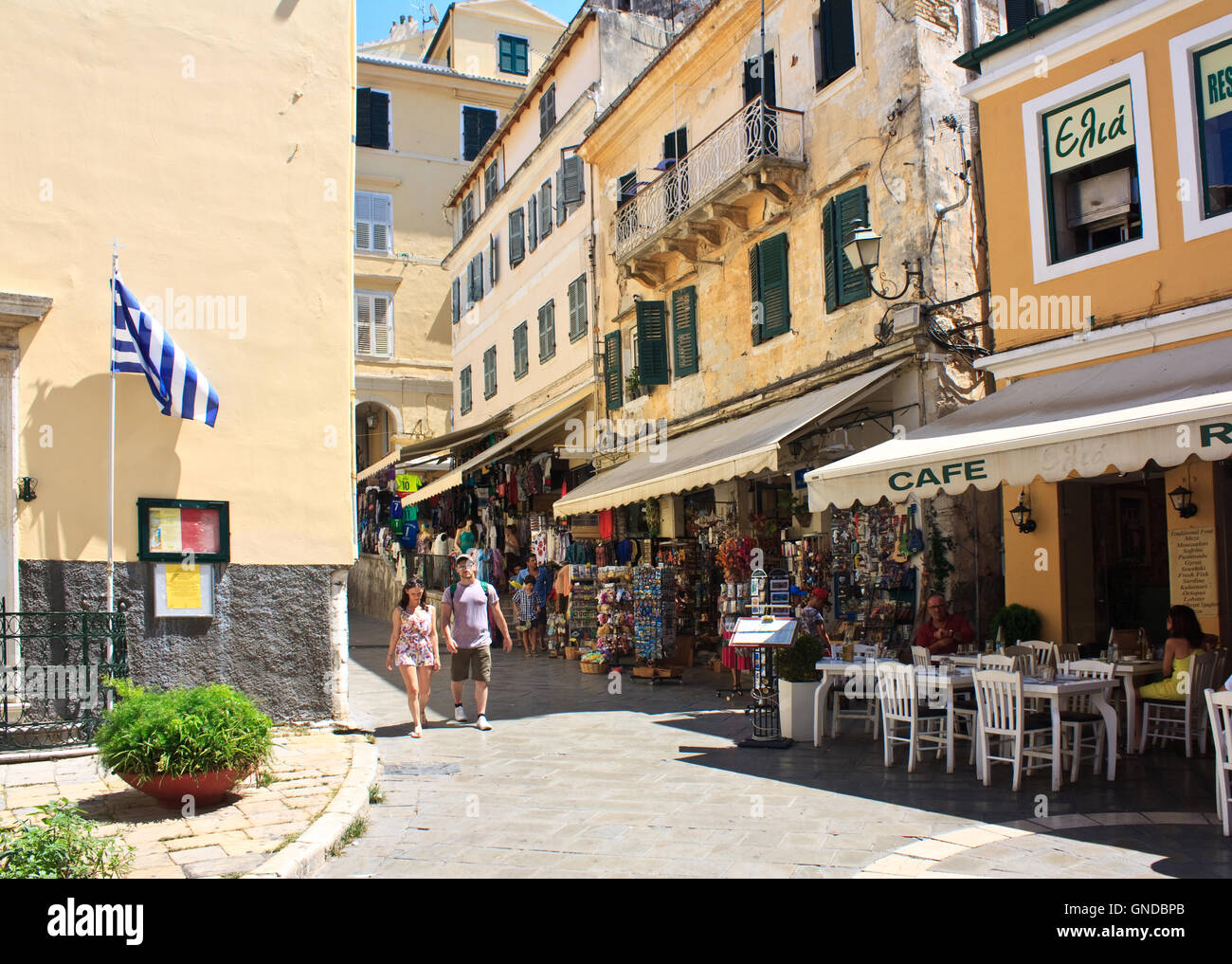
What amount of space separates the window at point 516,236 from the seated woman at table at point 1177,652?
58.3ft

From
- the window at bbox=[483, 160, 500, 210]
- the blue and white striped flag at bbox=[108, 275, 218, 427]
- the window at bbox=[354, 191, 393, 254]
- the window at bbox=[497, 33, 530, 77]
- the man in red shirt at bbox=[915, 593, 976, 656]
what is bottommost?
the man in red shirt at bbox=[915, 593, 976, 656]

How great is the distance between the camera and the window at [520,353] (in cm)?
2394

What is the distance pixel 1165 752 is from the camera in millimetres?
8570

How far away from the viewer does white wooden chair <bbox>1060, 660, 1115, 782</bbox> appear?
7.52 metres

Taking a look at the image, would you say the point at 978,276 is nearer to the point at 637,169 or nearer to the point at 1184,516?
the point at 1184,516

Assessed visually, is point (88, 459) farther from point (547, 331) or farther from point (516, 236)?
point (516, 236)

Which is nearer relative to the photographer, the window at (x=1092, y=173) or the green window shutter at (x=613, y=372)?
the window at (x=1092, y=173)

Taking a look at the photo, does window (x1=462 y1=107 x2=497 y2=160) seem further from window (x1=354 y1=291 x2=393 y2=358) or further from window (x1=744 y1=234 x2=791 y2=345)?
window (x1=744 y1=234 x2=791 y2=345)

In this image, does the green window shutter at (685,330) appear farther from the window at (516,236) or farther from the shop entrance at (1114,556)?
the window at (516,236)

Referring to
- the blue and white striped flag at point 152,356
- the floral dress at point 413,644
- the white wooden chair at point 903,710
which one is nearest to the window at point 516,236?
the floral dress at point 413,644

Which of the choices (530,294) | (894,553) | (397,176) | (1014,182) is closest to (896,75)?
(1014,182)

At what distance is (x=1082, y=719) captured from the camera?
7582 millimetres

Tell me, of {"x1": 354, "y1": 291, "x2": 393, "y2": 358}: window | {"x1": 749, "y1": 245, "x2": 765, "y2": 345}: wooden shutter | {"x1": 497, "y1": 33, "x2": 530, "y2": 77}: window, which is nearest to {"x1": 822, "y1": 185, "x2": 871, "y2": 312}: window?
{"x1": 749, "y1": 245, "x2": 765, "y2": 345}: wooden shutter

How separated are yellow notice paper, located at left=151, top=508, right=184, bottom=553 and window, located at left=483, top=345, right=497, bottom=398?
17115mm
